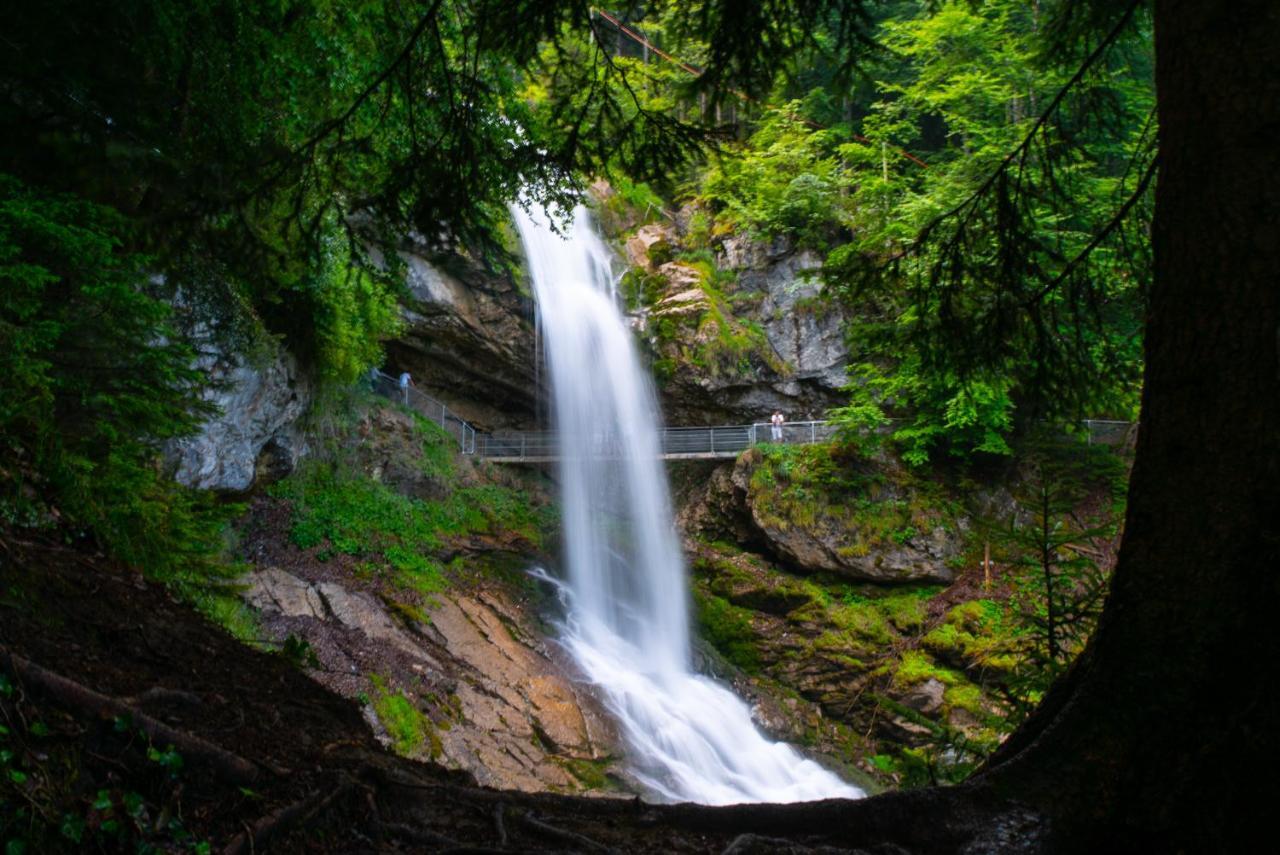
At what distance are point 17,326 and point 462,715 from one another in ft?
20.4

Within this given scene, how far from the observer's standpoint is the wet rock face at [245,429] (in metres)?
7.63

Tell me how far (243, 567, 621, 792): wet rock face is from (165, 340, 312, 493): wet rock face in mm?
1343

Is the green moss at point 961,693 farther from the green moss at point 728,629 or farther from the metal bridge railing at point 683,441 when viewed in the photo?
the metal bridge railing at point 683,441

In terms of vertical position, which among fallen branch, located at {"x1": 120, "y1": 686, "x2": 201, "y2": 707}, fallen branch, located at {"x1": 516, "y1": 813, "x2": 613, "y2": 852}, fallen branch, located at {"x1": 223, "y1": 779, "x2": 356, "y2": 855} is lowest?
fallen branch, located at {"x1": 516, "y1": 813, "x2": 613, "y2": 852}

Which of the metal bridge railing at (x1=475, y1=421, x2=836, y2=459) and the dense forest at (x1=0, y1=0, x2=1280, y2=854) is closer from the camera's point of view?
the dense forest at (x1=0, y1=0, x2=1280, y2=854)

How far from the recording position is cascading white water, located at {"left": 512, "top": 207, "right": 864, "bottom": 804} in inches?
401

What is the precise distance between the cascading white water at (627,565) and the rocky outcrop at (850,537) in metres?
2.22

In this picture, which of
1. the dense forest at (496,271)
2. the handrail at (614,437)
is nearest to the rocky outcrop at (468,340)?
the handrail at (614,437)

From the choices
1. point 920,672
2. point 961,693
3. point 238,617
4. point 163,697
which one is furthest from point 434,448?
point 163,697

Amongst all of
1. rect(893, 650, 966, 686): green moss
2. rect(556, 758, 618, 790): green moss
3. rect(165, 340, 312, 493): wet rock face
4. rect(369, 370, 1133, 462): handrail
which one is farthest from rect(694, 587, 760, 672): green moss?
rect(165, 340, 312, 493): wet rock face

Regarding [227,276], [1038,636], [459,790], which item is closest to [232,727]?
[459,790]

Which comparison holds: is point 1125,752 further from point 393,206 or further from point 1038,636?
point 393,206

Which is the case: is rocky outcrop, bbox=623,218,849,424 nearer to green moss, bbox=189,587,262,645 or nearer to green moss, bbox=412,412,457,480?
green moss, bbox=412,412,457,480

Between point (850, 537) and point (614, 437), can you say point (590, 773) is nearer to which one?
point (850, 537)
